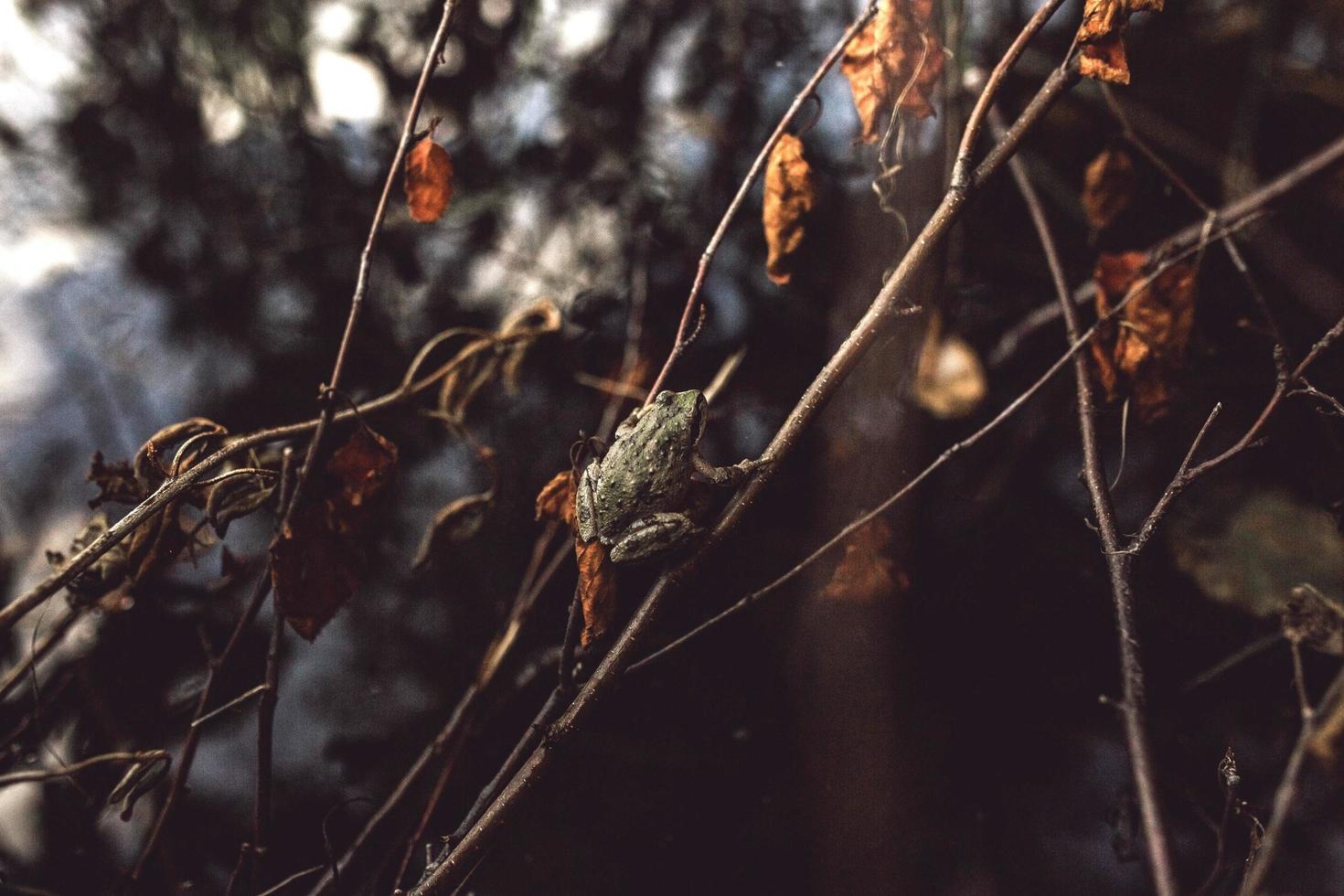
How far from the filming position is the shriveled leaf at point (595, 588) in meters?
1.11

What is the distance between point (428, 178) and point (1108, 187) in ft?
4.40

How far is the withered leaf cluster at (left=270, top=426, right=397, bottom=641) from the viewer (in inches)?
47.6

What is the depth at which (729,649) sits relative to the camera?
173 cm

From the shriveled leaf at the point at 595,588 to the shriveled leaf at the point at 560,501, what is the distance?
0.12 m

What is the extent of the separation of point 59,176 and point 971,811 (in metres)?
2.73

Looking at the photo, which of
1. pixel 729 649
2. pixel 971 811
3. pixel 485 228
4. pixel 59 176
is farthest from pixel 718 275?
pixel 59 176

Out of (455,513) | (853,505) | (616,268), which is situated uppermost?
(616,268)

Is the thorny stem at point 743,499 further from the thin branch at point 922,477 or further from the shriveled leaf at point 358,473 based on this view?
the shriveled leaf at point 358,473

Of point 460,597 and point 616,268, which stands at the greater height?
point 616,268

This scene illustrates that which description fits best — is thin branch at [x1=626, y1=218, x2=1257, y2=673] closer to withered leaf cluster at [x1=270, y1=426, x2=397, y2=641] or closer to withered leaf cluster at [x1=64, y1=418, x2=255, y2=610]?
withered leaf cluster at [x1=270, y1=426, x2=397, y2=641]

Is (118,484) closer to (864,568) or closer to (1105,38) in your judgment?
(864,568)

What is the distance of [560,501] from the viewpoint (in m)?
1.25

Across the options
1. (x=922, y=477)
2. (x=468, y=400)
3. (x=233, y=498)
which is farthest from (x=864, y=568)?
(x=233, y=498)

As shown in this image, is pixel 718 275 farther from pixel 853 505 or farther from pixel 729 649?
pixel 729 649
